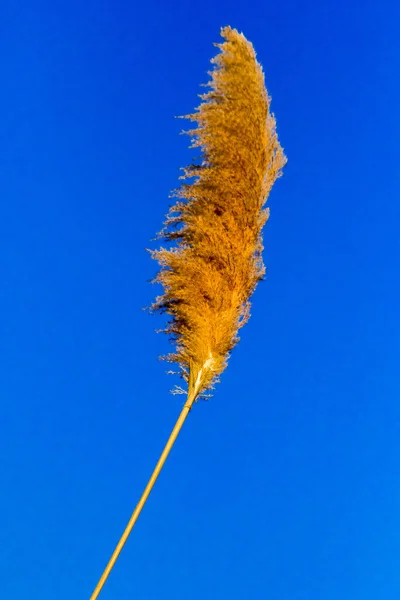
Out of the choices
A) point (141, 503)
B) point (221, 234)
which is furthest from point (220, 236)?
point (141, 503)

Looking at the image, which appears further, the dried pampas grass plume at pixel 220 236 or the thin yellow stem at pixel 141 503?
the dried pampas grass plume at pixel 220 236

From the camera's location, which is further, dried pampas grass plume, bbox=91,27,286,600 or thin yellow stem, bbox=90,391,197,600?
dried pampas grass plume, bbox=91,27,286,600

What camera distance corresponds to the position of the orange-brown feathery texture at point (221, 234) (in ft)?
15.9

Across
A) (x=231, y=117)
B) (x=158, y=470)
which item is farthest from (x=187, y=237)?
(x=158, y=470)

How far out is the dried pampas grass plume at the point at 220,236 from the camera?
4.84 metres

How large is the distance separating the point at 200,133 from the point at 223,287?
1.35 m

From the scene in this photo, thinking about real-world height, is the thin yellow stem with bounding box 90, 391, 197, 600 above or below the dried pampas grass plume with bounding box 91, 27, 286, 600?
below

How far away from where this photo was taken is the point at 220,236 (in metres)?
4.81

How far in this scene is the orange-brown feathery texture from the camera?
191 inches

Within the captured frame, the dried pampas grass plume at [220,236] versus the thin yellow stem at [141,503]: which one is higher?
the dried pampas grass plume at [220,236]

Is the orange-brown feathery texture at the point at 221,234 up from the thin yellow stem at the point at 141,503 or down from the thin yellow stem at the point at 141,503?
up

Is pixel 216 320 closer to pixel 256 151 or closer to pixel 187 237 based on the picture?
pixel 187 237

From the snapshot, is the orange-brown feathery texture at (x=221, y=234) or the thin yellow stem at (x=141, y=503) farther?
the orange-brown feathery texture at (x=221, y=234)

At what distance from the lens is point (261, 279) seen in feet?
16.5
